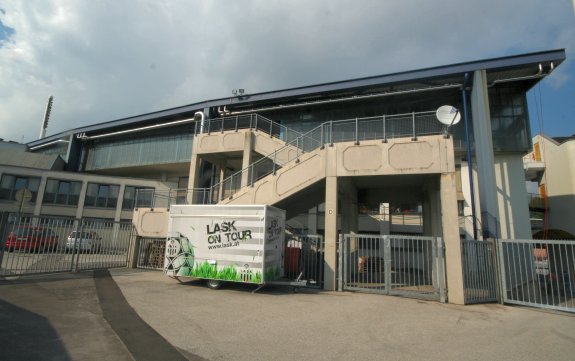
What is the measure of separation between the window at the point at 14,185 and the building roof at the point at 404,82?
14.8 m

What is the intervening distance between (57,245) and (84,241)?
1.27 metres

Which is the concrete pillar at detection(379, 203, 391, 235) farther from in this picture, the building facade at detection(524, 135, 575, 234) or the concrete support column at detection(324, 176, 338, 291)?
the concrete support column at detection(324, 176, 338, 291)

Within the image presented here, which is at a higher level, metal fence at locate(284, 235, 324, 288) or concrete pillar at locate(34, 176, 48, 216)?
concrete pillar at locate(34, 176, 48, 216)

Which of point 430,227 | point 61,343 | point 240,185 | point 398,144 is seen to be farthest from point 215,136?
point 61,343

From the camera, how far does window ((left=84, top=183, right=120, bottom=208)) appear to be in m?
31.7

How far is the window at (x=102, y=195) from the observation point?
31734mm

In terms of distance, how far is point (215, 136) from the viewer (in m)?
20.0

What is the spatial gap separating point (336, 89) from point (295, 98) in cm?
298

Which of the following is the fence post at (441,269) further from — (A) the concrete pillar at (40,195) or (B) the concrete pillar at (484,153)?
(A) the concrete pillar at (40,195)

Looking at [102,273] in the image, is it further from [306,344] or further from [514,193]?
[514,193]

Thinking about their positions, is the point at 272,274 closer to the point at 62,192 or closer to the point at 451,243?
the point at 451,243

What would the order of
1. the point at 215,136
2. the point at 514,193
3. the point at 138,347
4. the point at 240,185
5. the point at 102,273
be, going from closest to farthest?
1. the point at 138,347
2. the point at 102,273
3. the point at 240,185
4. the point at 514,193
5. the point at 215,136

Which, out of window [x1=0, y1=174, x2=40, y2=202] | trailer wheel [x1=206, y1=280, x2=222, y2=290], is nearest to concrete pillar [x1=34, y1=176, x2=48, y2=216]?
window [x1=0, y1=174, x2=40, y2=202]

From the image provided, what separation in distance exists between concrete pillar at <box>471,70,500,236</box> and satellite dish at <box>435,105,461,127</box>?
5.73 meters
